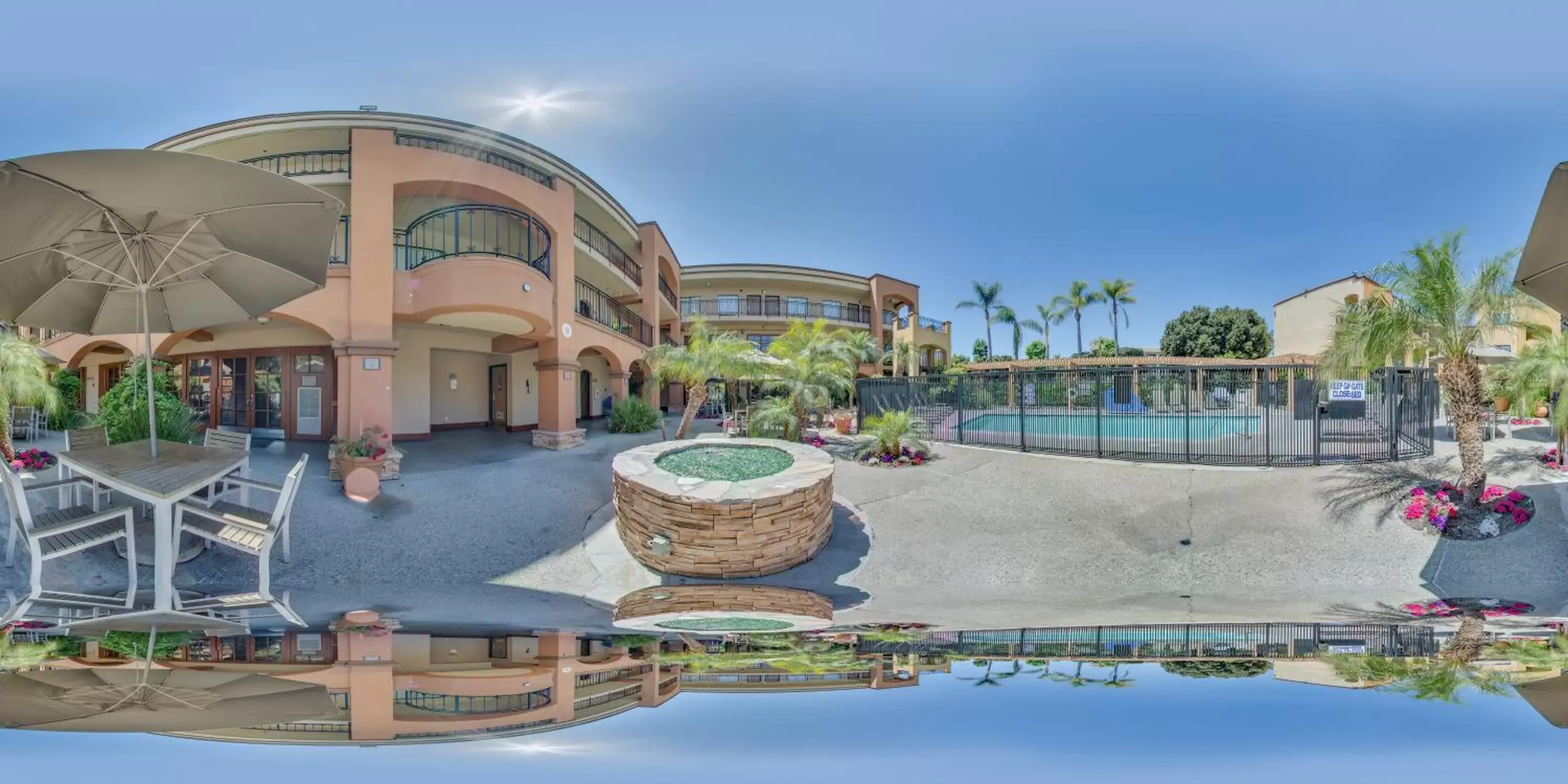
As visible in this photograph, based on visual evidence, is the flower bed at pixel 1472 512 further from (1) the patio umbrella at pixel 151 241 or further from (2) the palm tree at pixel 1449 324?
(1) the patio umbrella at pixel 151 241

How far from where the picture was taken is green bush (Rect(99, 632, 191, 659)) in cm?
163

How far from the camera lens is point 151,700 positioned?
1.40 meters

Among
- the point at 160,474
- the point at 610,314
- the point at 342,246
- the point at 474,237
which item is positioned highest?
the point at 474,237

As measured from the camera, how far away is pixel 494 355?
1773 cm

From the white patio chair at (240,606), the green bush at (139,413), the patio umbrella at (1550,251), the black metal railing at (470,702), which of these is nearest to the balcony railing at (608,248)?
the green bush at (139,413)

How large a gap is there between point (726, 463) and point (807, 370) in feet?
20.8

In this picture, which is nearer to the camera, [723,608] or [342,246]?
[723,608]

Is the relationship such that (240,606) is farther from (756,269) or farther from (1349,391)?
(756,269)

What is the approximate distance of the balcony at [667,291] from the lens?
83.7ft

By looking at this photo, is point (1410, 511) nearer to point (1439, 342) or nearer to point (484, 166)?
point (1439, 342)

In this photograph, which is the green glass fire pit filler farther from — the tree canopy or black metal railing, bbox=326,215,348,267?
the tree canopy

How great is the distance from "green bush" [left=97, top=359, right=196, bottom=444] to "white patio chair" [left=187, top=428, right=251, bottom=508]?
35cm

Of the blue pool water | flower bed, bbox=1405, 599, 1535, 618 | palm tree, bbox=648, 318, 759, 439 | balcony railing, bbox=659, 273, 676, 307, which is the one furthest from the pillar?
flower bed, bbox=1405, 599, 1535, 618

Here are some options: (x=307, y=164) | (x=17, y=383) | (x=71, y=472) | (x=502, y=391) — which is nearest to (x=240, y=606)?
(x=71, y=472)
